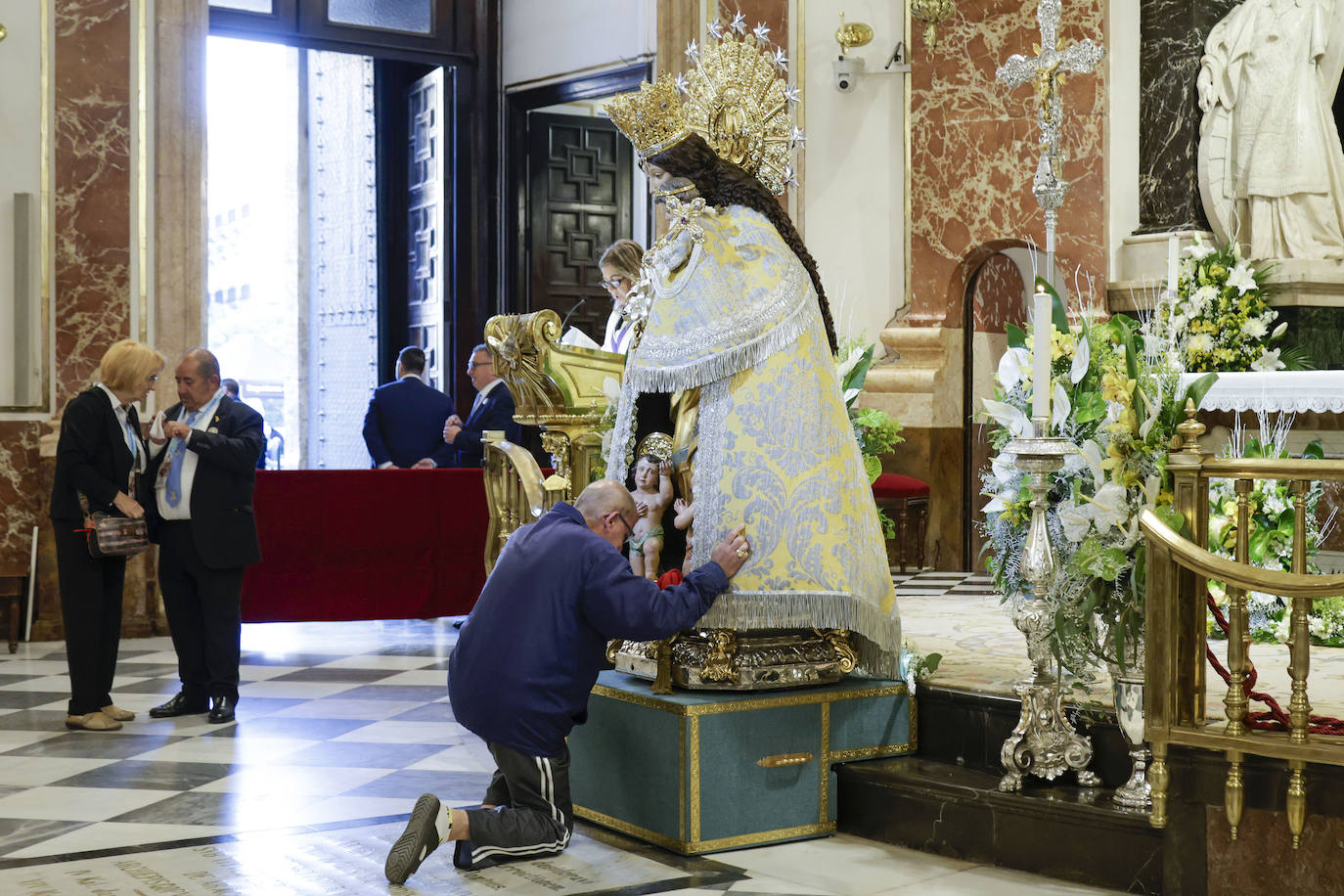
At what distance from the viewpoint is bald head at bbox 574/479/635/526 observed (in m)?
4.09

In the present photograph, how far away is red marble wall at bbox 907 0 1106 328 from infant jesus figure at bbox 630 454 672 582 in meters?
5.66

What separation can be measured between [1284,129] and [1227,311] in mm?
1278

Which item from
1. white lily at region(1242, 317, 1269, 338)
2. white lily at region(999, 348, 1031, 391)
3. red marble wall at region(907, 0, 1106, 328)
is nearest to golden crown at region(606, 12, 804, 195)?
white lily at region(999, 348, 1031, 391)

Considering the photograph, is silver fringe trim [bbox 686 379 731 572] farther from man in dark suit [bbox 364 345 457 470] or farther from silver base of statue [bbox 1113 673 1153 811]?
man in dark suit [bbox 364 345 457 470]

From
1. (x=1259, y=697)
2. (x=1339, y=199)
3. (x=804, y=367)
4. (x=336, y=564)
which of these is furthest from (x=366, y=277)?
(x=1259, y=697)

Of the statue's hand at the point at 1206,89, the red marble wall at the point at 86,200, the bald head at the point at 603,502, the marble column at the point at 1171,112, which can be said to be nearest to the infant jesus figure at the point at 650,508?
the bald head at the point at 603,502

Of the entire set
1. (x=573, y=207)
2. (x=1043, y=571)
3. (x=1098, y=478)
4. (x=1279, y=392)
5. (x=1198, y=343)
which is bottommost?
(x=1043, y=571)

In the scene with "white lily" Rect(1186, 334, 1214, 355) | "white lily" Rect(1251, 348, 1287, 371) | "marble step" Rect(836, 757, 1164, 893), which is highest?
"white lily" Rect(1186, 334, 1214, 355)

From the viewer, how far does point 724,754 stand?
4105mm

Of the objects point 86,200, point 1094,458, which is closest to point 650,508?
point 1094,458

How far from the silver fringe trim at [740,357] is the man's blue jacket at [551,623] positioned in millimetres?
554

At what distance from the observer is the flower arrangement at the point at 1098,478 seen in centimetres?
383

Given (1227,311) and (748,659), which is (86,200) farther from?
(1227,311)

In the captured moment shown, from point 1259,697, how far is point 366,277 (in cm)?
1047
